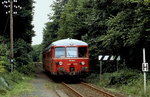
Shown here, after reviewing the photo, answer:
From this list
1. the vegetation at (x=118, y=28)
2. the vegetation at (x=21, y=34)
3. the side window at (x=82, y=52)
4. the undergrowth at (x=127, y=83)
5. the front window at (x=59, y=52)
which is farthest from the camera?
the vegetation at (x=21, y=34)

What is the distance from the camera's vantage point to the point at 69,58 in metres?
23.0

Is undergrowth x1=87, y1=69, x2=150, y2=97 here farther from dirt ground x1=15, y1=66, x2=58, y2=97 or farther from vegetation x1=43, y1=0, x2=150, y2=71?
dirt ground x1=15, y1=66, x2=58, y2=97

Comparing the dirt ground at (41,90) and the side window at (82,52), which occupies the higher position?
the side window at (82,52)

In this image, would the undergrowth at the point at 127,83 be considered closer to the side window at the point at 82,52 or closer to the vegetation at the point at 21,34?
the side window at the point at 82,52

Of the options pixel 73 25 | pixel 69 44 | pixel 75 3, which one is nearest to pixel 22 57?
pixel 73 25

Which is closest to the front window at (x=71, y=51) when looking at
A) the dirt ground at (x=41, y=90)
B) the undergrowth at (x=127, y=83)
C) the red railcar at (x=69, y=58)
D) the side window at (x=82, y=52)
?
the red railcar at (x=69, y=58)

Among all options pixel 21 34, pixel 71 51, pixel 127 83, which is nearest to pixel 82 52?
pixel 71 51

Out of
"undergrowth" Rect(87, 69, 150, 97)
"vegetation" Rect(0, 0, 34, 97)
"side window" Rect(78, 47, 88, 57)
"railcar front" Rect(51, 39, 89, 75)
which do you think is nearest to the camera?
"undergrowth" Rect(87, 69, 150, 97)

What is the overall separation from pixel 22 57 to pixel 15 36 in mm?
3537

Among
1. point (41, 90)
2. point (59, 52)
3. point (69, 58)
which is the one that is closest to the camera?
point (41, 90)

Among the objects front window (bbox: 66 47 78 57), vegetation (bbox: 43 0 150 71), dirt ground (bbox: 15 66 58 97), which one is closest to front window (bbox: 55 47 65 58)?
front window (bbox: 66 47 78 57)

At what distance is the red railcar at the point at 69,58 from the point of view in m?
22.9

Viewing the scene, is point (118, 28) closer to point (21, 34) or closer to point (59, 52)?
point (59, 52)

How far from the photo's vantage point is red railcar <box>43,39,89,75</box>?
22891 mm
